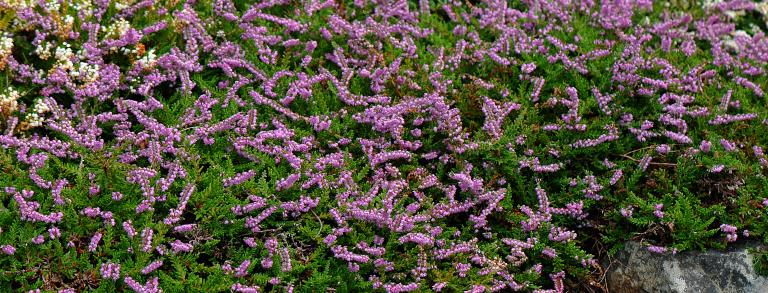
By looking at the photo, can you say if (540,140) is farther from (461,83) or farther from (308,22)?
(308,22)

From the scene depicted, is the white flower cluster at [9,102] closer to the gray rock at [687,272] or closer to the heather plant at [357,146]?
the heather plant at [357,146]

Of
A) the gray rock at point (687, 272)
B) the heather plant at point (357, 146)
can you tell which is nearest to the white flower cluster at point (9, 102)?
the heather plant at point (357, 146)

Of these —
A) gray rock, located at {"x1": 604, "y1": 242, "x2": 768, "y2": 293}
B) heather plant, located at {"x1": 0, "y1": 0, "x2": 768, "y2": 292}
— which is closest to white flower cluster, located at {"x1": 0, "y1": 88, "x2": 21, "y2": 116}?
heather plant, located at {"x1": 0, "y1": 0, "x2": 768, "y2": 292}

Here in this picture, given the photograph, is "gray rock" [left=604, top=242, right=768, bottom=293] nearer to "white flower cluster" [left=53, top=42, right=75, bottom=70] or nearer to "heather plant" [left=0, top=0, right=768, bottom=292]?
"heather plant" [left=0, top=0, right=768, bottom=292]

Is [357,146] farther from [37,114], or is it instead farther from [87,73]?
[37,114]

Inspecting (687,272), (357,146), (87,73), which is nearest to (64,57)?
(87,73)
